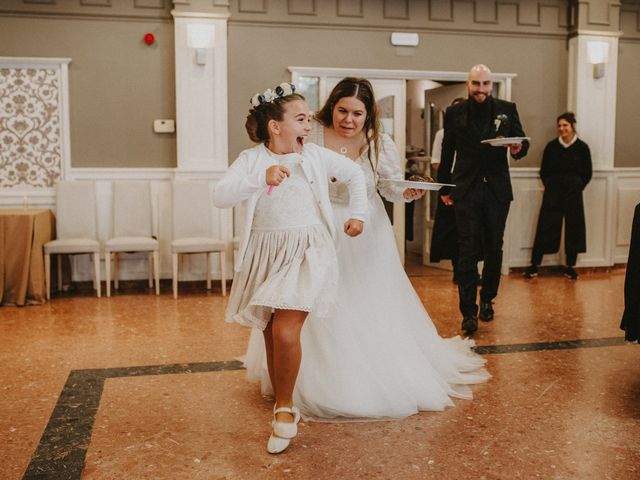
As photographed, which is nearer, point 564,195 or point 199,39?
point 199,39

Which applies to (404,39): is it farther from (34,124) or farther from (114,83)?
(34,124)

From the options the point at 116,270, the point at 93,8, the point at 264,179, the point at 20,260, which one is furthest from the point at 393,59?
the point at 264,179

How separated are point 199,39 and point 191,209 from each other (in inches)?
61.2

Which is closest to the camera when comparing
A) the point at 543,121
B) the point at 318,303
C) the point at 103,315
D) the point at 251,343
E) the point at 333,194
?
the point at 318,303

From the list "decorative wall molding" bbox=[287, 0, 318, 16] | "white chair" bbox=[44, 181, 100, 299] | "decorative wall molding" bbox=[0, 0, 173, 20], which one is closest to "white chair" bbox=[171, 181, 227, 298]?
"white chair" bbox=[44, 181, 100, 299]

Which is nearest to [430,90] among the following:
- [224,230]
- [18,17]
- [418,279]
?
[418,279]

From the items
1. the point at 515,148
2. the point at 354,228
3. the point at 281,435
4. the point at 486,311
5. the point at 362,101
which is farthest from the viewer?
the point at 486,311

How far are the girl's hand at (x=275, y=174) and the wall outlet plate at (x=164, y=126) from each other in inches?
173

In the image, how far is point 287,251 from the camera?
2551mm

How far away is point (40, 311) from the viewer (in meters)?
5.27

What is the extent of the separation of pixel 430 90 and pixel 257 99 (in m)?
5.43

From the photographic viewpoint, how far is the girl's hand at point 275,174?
229 centimetres

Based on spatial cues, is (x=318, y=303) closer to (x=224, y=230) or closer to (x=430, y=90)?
(x=224, y=230)

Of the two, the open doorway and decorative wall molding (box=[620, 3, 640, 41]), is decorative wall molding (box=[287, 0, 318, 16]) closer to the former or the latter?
the open doorway
